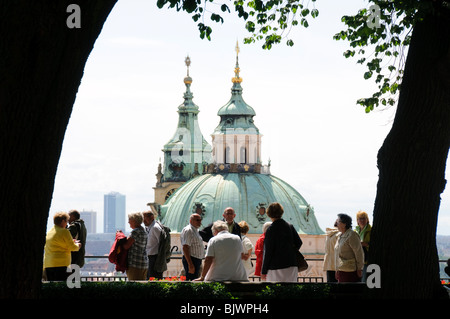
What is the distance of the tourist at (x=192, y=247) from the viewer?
15453mm

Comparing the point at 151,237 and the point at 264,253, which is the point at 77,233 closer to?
the point at 151,237

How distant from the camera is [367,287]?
1150cm

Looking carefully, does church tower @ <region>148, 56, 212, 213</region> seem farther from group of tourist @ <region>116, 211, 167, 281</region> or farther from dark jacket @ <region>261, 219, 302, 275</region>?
dark jacket @ <region>261, 219, 302, 275</region>

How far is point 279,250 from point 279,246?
6 centimetres

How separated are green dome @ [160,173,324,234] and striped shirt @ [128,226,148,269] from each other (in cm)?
5995

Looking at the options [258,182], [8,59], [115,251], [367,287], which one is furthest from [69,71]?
[258,182]

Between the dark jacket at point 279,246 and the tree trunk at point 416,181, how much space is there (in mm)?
2336

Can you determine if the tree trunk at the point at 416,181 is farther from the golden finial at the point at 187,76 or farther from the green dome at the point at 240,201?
the golden finial at the point at 187,76

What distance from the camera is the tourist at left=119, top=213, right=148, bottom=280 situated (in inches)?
575

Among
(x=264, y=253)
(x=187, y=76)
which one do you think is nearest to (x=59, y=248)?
(x=264, y=253)

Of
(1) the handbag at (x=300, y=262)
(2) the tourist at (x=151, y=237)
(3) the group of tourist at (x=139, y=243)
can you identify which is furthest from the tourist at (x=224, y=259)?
(2) the tourist at (x=151, y=237)

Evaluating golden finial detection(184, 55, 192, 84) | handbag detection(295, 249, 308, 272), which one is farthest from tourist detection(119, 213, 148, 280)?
golden finial detection(184, 55, 192, 84)

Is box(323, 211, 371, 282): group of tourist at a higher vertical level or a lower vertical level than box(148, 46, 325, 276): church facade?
lower

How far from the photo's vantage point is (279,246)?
44.8 ft
